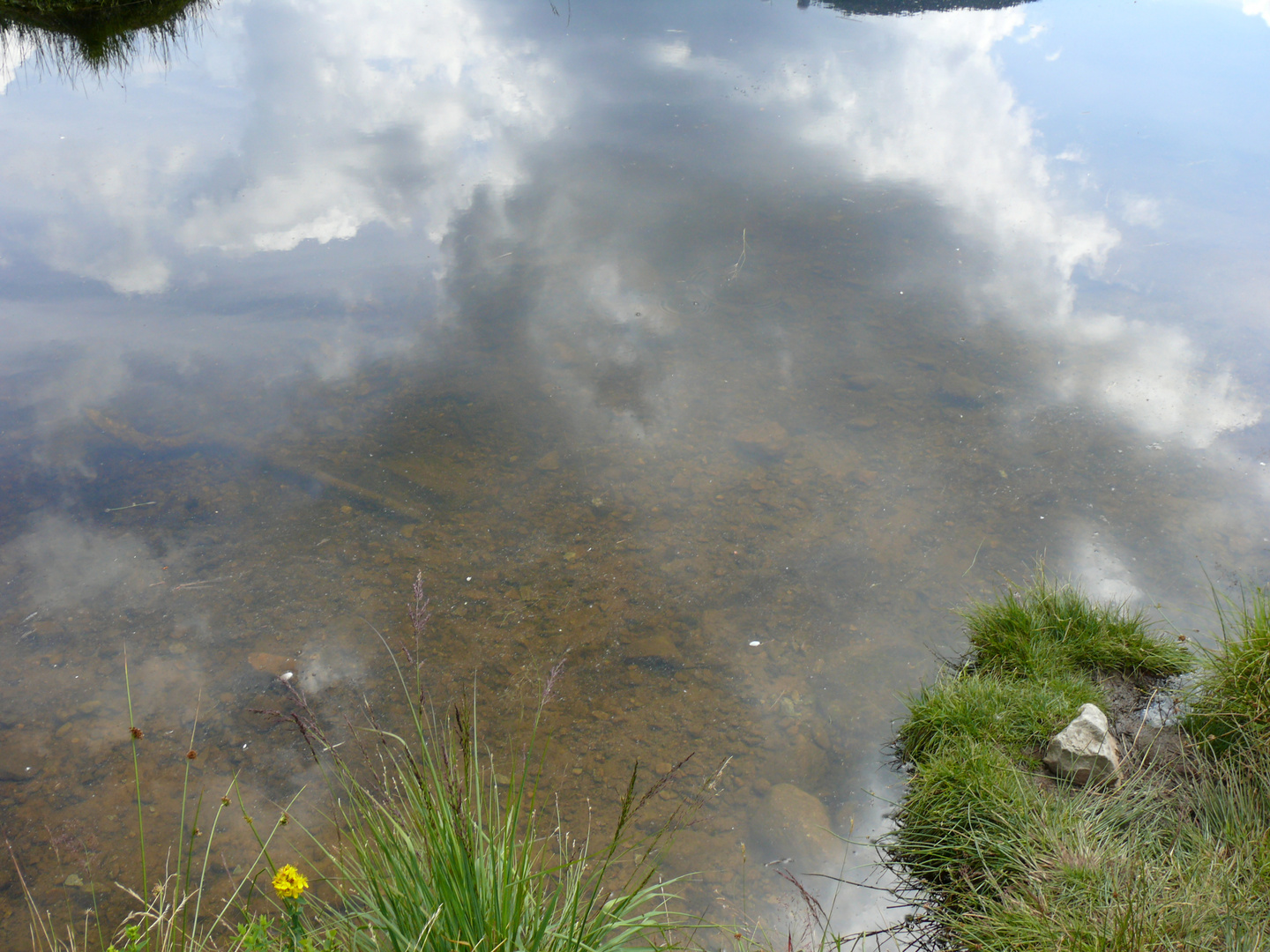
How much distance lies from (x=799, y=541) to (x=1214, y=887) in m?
1.61

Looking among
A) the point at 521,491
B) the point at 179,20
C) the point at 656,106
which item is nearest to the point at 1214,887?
the point at 521,491

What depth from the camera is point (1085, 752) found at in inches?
82.7

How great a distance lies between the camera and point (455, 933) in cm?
139

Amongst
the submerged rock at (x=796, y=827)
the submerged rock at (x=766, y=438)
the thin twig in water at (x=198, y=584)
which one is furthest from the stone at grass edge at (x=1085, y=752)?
the thin twig in water at (x=198, y=584)

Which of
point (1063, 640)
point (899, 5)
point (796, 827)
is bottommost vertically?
point (796, 827)

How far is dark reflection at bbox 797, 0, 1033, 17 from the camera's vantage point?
27.5 ft

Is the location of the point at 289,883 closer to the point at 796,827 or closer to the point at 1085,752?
the point at 796,827

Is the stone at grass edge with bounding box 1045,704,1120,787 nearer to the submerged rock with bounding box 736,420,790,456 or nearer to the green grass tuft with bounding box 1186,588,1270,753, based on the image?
the green grass tuft with bounding box 1186,588,1270,753

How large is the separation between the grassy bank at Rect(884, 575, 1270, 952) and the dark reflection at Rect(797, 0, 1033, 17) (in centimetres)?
778

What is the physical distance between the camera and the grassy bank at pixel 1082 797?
5.63ft

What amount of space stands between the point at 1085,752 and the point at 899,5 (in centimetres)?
884

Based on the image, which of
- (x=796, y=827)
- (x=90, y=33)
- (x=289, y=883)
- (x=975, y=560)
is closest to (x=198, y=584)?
(x=289, y=883)

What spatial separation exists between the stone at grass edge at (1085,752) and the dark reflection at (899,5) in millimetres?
8194

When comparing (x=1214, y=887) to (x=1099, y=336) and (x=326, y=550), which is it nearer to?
(x=326, y=550)
